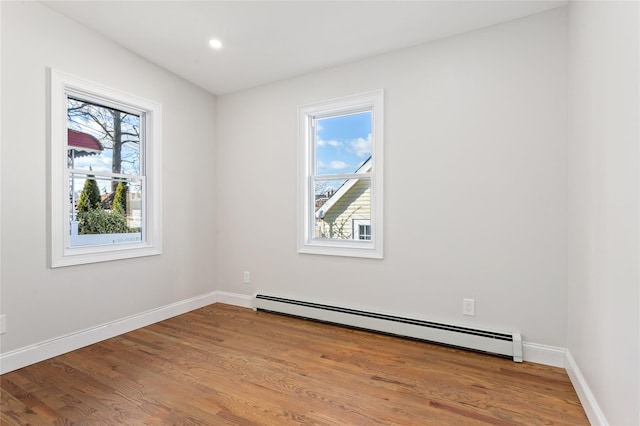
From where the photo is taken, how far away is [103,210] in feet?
9.56

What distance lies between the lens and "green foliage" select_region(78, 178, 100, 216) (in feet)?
8.96

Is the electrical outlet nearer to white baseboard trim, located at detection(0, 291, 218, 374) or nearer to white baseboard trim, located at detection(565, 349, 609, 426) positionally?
white baseboard trim, located at detection(565, 349, 609, 426)

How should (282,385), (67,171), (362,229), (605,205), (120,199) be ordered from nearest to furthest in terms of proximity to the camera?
(605,205), (282,385), (67,171), (120,199), (362,229)

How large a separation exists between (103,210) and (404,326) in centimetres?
293

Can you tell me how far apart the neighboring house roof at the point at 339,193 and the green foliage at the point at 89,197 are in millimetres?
2101

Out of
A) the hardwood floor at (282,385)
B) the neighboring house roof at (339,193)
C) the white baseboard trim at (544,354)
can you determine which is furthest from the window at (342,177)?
the white baseboard trim at (544,354)

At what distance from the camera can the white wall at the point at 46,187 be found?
2.21 metres

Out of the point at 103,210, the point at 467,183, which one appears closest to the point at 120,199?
the point at 103,210

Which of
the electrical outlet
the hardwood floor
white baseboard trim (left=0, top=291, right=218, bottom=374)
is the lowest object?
the hardwood floor

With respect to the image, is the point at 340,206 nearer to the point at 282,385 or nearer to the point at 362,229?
the point at 362,229

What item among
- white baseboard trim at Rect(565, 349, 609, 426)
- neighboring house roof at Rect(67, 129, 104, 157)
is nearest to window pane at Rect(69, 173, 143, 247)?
neighboring house roof at Rect(67, 129, 104, 157)

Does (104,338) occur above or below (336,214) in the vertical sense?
below

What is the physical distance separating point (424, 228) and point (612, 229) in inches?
54.2

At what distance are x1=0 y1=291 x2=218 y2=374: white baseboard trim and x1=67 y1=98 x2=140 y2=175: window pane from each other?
4.59ft
